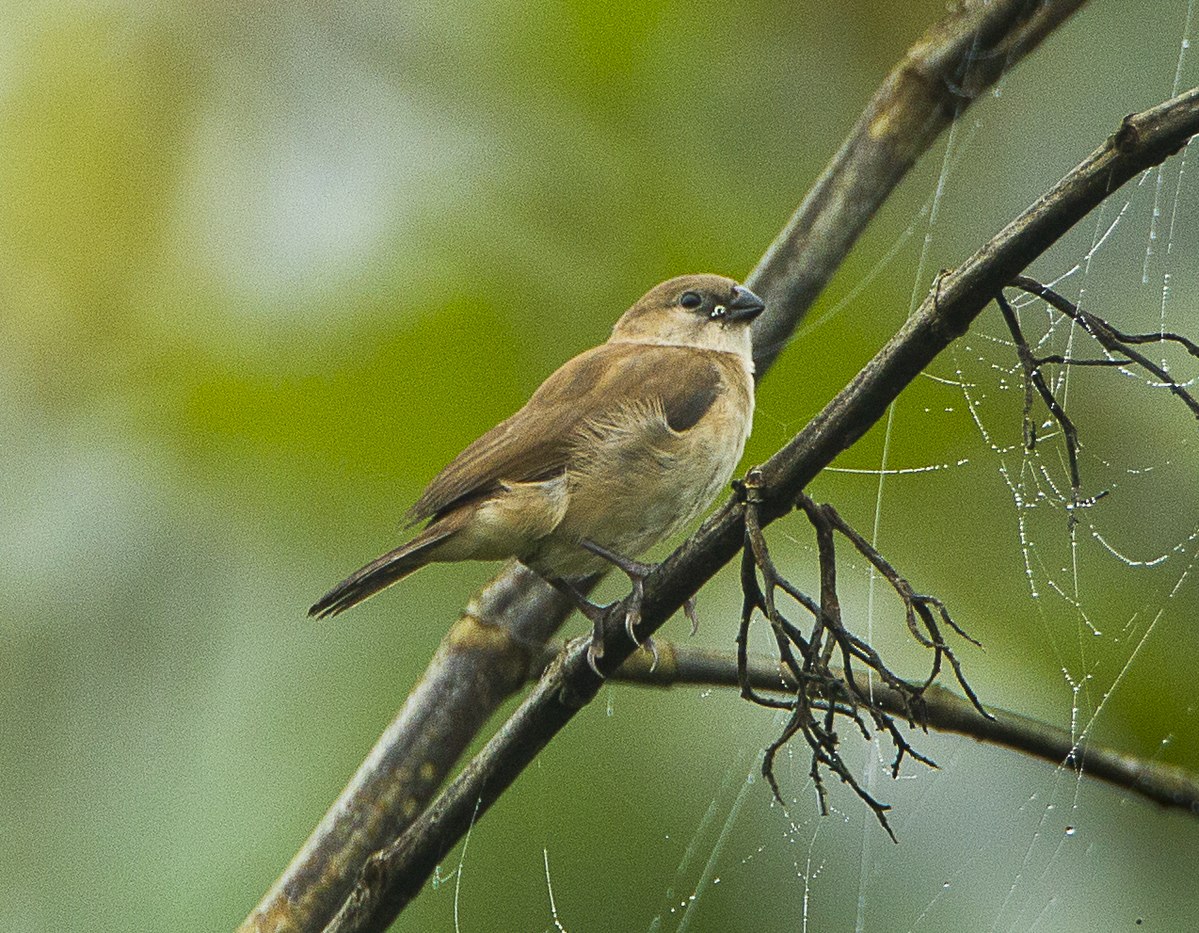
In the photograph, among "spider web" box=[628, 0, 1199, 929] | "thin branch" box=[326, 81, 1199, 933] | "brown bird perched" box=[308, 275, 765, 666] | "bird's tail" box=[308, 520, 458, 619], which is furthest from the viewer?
"brown bird perched" box=[308, 275, 765, 666]

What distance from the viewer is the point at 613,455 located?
2867 mm

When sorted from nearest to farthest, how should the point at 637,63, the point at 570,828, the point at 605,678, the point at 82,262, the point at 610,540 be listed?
the point at 605,678 < the point at 570,828 < the point at 637,63 < the point at 82,262 < the point at 610,540

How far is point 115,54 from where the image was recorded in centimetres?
289

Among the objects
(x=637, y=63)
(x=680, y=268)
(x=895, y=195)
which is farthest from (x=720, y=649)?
(x=895, y=195)

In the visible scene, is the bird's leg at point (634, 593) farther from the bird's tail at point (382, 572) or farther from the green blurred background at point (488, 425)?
the bird's tail at point (382, 572)

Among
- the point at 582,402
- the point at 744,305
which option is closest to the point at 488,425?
the point at 582,402

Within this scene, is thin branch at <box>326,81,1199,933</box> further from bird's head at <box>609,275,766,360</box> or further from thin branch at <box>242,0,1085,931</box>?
bird's head at <box>609,275,766,360</box>

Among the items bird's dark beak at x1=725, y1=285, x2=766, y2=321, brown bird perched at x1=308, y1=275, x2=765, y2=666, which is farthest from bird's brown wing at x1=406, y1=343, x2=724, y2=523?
bird's dark beak at x1=725, y1=285, x2=766, y2=321

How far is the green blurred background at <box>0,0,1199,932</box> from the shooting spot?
2090 mm

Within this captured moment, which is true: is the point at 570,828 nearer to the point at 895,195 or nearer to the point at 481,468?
the point at 481,468

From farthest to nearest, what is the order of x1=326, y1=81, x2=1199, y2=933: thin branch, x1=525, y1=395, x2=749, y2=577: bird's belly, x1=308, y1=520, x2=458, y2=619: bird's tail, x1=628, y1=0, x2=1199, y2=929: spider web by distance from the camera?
x1=525, y1=395, x2=749, y2=577: bird's belly, x1=308, y1=520, x2=458, y2=619: bird's tail, x1=628, y1=0, x2=1199, y2=929: spider web, x1=326, y1=81, x2=1199, y2=933: thin branch

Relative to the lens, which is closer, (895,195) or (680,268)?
(680,268)

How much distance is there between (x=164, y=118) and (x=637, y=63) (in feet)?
3.08

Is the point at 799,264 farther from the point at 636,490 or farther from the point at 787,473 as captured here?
the point at 787,473
